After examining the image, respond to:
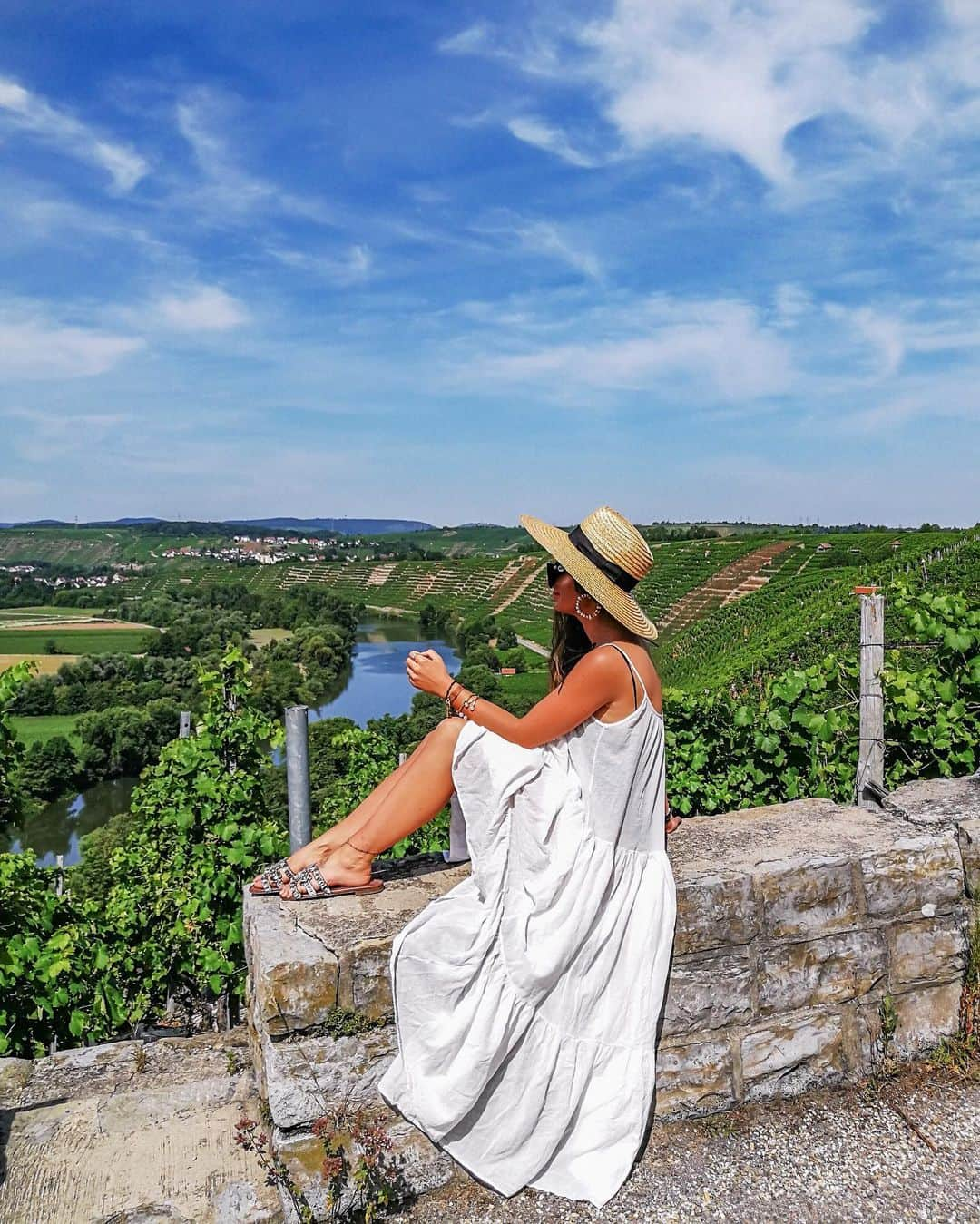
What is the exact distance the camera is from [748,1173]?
2100 millimetres

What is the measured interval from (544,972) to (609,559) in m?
1.04

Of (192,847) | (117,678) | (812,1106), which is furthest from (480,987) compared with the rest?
(117,678)

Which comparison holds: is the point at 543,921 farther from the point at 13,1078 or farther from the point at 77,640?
the point at 77,640

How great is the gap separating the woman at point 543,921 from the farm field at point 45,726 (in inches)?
1697

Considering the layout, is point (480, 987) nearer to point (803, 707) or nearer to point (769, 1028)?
point (769, 1028)

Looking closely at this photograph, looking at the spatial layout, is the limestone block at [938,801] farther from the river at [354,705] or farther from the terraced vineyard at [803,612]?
the river at [354,705]

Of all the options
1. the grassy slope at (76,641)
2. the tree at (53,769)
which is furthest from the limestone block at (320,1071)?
the grassy slope at (76,641)

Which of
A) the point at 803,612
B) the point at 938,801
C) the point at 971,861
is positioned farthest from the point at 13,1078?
the point at 803,612

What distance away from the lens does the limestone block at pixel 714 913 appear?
225 cm

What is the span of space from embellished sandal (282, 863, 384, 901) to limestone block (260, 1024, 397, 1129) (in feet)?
1.20

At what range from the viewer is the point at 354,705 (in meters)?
55.9

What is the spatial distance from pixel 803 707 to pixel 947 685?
69 cm

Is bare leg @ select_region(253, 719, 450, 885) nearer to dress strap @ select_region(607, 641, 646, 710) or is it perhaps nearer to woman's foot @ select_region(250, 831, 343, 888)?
woman's foot @ select_region(250, 831, 343, 888)

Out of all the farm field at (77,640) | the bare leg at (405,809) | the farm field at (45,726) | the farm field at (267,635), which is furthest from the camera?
the farm field at (267,635)
